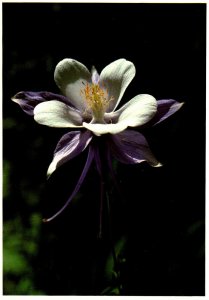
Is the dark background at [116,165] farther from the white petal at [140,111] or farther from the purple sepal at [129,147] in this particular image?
the white petal at [140,111]

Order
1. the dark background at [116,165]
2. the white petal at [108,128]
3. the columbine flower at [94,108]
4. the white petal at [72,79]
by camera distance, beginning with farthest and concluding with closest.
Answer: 1. the dark background at [116,165]
2. the white petal at [72,79]
3. the columbine flower at [94,108]
4. the white petal at [108,128]

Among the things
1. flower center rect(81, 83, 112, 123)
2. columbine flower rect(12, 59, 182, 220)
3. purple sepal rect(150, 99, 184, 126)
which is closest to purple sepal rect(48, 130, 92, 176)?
columbine flower rect(12, 59, 182, 220)

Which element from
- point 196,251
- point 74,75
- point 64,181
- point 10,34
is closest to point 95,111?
point 74,75

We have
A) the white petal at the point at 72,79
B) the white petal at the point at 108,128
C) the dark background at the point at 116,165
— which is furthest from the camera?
the dark background at the point at 116,165

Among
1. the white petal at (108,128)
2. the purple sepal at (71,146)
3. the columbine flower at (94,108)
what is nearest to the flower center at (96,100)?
the columbine flower at (94,108)

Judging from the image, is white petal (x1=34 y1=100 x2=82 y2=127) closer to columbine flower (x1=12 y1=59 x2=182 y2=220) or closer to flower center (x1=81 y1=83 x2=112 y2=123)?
columbine flower (x1=12 y1=59 x2=182 y2=220)

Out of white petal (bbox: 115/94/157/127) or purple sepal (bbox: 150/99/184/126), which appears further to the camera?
purple sepal (bbox: 150/99/184/126)
